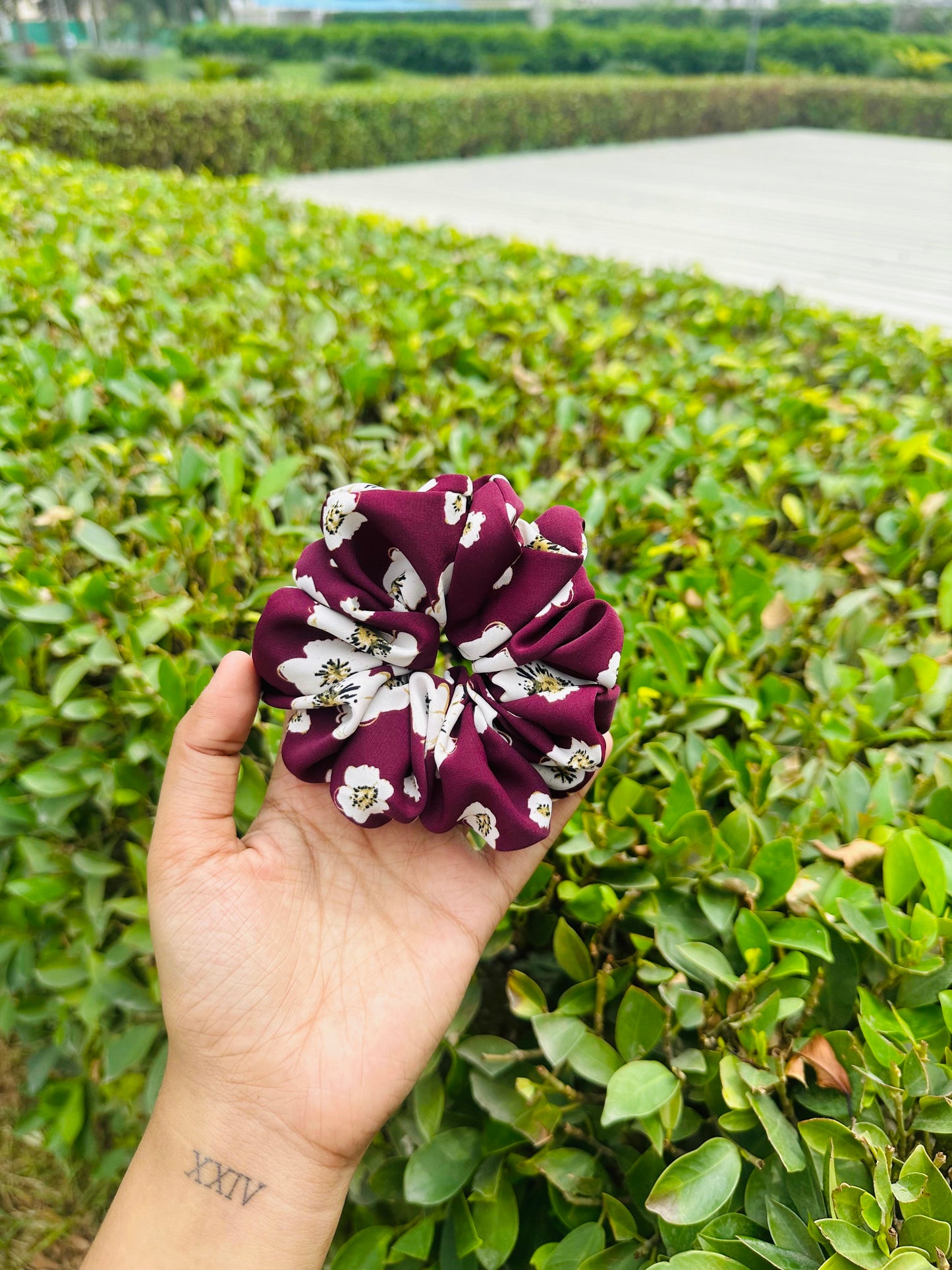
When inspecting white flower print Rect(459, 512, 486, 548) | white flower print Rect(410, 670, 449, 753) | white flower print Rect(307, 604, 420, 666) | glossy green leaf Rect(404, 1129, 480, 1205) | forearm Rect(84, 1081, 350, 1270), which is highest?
white flower print Rect(459, 512, 486, 548)

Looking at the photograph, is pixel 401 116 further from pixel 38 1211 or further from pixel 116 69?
pixel 38 1211

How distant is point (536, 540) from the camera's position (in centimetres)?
108

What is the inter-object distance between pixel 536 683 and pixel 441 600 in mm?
150

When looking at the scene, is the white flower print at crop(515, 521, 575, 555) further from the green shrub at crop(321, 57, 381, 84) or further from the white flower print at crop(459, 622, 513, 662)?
the green shrub at crop(321, 57, 381, 84)

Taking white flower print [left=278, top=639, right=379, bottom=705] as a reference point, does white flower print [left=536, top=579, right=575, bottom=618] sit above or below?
above

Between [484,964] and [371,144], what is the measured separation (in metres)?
12.6

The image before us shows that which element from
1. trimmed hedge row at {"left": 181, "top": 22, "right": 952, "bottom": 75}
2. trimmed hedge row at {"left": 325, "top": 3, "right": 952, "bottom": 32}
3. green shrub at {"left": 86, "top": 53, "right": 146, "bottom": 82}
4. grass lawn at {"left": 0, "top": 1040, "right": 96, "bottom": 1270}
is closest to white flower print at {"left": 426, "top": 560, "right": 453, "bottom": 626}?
grass lawn at {"left": 0, "top": 1040, "right": 96, "bottom": 1270}

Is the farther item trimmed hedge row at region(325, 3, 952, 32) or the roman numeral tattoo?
trimmed hedge row at region(325, 3, 952, 32)

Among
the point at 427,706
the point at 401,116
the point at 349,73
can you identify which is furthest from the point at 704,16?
the point at 427,706

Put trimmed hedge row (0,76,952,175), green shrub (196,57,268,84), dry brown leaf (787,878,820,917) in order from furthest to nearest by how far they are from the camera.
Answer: green shrub (196,57,268,84), trimmed hedge row (0,76,952,175), dry brown leaf (787,878,820,917)

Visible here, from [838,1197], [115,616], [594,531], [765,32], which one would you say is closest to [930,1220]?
[838,1197]

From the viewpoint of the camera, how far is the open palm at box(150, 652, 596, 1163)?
3.51 feet

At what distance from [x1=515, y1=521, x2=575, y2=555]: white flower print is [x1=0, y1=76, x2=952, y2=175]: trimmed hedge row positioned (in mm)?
9443

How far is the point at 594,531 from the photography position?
1803 millimetres
